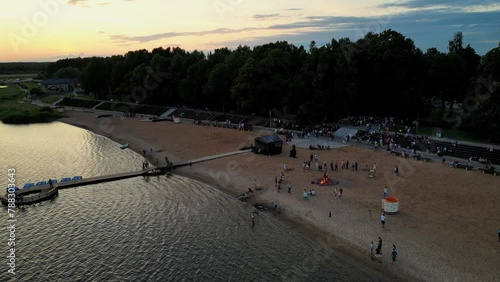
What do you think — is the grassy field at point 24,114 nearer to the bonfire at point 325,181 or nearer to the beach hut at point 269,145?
the beach hut at point 269,145


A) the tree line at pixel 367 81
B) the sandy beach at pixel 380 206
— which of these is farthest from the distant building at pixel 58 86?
the sandy beach at pixel 380 206

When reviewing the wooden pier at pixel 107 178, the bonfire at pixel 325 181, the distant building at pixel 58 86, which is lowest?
the wooden pier at pixel 107 178

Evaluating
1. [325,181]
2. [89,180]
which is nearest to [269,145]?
[325,181]

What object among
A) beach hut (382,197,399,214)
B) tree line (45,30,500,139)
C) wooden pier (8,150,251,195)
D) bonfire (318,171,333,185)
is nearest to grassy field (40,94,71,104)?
tree line (45,30,500,139)

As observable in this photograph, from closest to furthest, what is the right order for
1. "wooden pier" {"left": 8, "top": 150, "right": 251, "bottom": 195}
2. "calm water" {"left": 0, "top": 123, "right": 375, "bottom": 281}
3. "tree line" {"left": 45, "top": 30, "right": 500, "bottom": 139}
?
1. "calm water" {"left": 0, "top": 123, "right": 375, "bottom": 281}
2. "wooden pier" {"left": 8, "top": 150, "right": 251, "bottom": 195}
3. "tree line" {"left": 45, "top": 30, "right": 500, "bottom": 139}

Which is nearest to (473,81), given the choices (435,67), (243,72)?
(435,67)

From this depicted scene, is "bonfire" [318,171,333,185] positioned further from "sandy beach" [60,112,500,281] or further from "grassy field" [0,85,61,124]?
"grassy field" [0,85,61,124]

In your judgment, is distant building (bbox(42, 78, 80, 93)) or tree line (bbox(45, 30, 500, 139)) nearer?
tree line (bbox(45, 30, 500, 139))

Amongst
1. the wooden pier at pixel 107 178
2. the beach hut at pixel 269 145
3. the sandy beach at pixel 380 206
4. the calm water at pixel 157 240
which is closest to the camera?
the calm water at pixel 157 240
